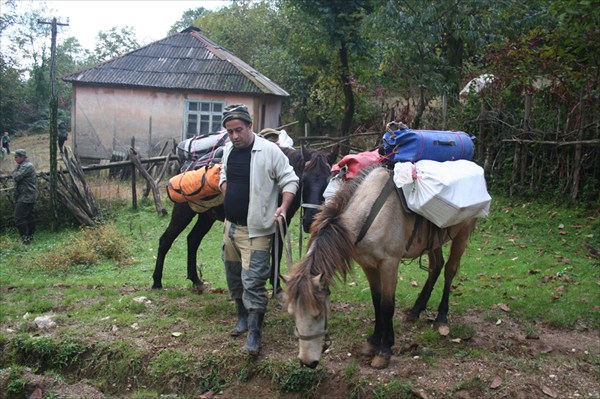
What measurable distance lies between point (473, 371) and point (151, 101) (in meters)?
17.7

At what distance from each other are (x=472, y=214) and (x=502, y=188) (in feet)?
22.1

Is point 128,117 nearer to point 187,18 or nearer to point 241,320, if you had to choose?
point 241,320

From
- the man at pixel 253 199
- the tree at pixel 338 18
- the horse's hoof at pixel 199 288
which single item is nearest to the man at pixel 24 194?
the horse's hoof at pixel 199 288

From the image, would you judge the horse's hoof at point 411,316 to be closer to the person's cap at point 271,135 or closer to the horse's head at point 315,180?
the horse's head at point 315,180

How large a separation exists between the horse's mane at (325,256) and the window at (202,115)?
16.1m

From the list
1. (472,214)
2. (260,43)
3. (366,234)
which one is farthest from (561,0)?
(260,43)

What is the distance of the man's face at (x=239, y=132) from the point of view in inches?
183

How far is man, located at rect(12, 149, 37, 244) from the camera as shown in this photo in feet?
36.4

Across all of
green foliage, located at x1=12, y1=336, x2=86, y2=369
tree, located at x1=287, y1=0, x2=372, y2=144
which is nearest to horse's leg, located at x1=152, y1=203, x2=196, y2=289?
green foliage, located at x1=12, y1=336, x2=86, y2=369

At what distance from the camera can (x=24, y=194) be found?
11195mm

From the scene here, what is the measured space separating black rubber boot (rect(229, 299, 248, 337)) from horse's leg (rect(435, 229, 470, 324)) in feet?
6.00

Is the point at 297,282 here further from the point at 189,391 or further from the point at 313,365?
the point at 189,391

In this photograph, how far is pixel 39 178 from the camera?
467 inches

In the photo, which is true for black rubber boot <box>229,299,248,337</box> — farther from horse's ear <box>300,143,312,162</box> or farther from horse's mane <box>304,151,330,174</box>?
horse's ear <box>300,143,312,162</box>
